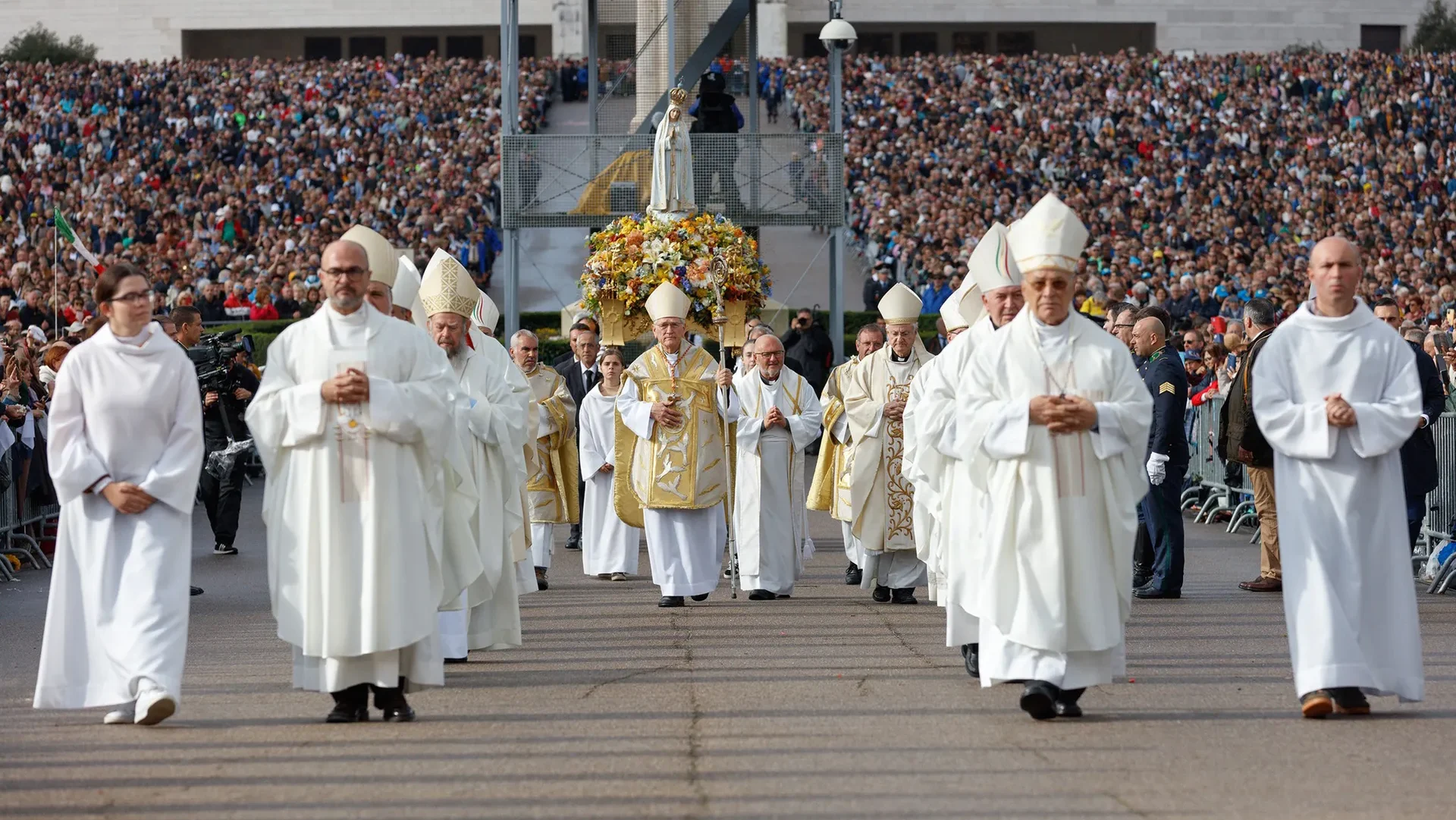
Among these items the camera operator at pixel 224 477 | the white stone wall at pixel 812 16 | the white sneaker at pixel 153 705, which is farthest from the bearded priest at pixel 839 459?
the white stone wall at pixel 812 16

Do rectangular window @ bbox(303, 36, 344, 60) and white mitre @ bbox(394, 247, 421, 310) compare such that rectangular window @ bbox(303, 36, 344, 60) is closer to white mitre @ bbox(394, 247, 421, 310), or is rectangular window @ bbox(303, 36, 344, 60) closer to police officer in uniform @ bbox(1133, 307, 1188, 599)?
police officer in uniform @ bbox(1133, 307, 1188, 599)

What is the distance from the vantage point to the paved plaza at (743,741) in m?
6.16

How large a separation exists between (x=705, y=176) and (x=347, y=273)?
17021mm

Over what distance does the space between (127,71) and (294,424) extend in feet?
129

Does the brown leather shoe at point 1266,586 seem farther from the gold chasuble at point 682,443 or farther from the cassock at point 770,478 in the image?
the gold chasuble at point 682,443

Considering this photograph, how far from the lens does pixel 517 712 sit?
799cm

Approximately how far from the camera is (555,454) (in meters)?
14.1

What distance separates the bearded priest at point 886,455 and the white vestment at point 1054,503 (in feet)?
13.2

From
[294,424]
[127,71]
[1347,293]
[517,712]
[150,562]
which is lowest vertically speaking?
[517,712]

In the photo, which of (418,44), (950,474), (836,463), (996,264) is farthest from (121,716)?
(418,44)

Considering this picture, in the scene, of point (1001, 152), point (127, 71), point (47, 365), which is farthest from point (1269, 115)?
point (47, 365)

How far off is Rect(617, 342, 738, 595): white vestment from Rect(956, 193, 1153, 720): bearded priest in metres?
4.04

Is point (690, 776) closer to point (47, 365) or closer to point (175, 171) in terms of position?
point (47, 365)

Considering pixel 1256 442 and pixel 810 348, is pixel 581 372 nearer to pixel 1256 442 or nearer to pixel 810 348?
pixel 810 348
